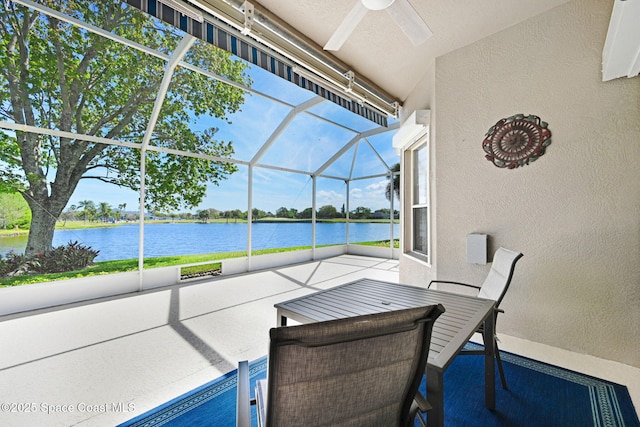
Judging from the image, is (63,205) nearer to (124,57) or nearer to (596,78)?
(124,57)

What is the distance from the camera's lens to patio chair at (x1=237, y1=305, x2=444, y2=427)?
0.72m

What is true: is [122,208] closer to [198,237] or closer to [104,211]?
[104,211]

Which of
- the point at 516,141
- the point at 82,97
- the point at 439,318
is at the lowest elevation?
the point at 439,318

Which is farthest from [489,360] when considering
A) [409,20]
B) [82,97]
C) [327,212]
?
A: [327,212]

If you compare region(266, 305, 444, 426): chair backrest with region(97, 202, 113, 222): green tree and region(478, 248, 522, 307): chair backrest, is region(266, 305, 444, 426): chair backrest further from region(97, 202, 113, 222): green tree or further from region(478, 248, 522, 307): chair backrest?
region(97, 202, 113, 222): green tree

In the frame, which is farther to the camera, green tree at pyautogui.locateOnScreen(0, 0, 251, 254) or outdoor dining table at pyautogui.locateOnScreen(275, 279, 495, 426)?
green tree at pyautogui.locateOnScreen(0, 0, 251, 254)

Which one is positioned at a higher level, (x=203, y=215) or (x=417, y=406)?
(x=203, y=215)

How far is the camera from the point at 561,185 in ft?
8.02

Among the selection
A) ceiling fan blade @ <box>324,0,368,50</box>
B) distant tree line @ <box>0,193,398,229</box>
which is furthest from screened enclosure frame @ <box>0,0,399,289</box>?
ceiling fan blade @ <box>324,0,368,50</box>

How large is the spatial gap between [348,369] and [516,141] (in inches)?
117

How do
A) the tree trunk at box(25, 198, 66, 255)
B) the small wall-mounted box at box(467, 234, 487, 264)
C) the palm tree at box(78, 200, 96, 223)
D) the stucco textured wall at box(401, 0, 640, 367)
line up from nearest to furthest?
the stucco textured wall at box(401, 0, 640, 367) < the small wall-mounted box at box(467, 234, 487, 264) < the tree trunk at box(25, 198, 66, 255) < the palm tree at box(78, 200, 96, 223)

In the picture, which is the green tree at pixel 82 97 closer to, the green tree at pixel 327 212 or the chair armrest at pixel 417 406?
the green tree at pixel 327 212

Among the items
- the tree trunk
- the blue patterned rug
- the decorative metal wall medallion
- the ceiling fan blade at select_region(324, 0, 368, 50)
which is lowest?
the blue patterned rug

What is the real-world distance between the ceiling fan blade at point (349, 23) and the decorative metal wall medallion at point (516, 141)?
1.91 metres
